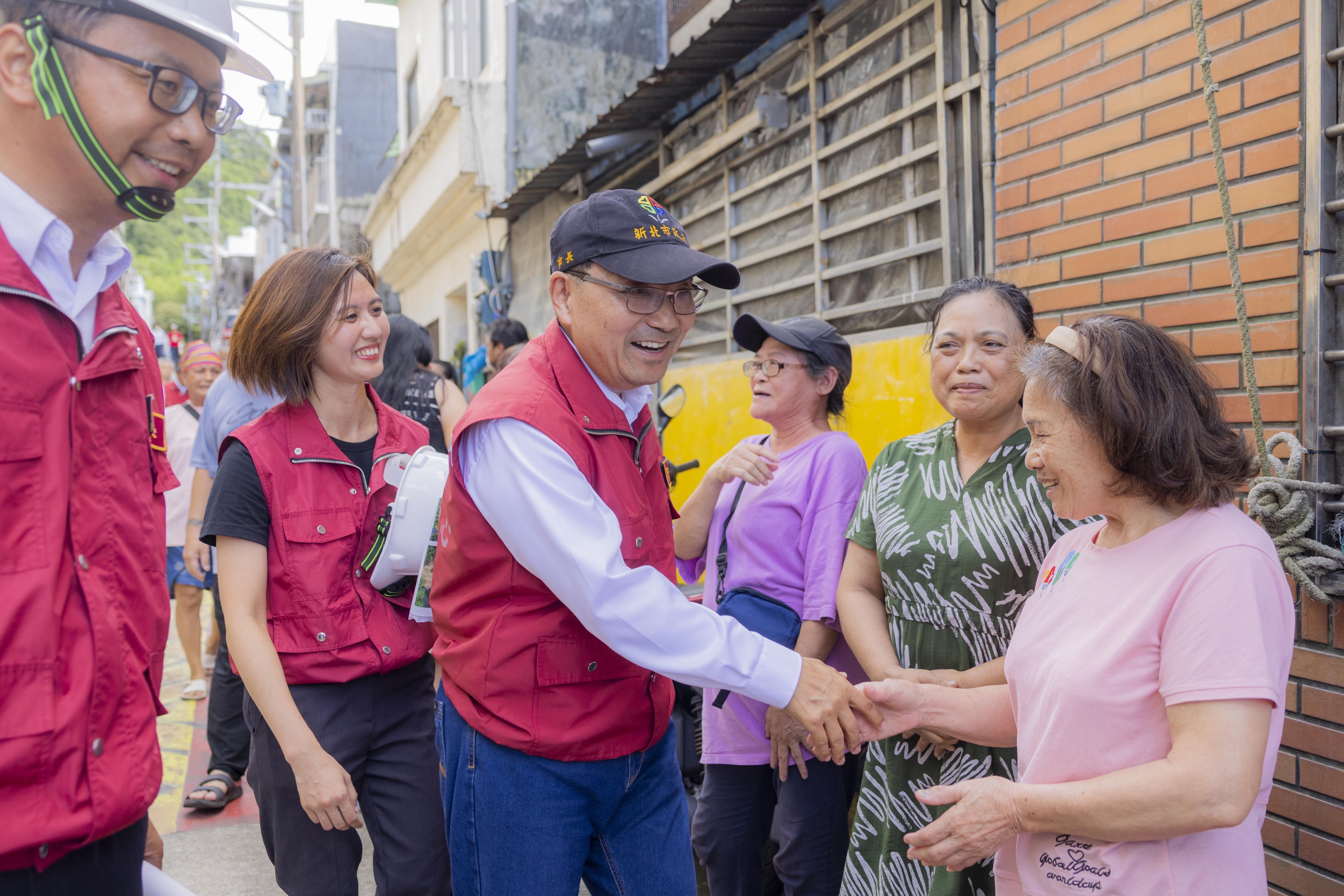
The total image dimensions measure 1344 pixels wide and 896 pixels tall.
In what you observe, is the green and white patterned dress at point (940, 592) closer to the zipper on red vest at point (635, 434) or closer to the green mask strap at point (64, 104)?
the zipper on red vest at point (635, 434)

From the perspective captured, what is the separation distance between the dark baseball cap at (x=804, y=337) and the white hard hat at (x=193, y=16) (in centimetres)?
186

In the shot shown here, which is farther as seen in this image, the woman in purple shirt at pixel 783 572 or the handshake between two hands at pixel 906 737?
the woman in purple shirt at pixel 783 572

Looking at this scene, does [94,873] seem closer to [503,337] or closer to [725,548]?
[725,548]

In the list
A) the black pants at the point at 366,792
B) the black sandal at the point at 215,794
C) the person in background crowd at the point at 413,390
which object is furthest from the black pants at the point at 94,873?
the black sandal at the point at 215,794

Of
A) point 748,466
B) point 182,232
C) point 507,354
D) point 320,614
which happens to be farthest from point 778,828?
point 182,232

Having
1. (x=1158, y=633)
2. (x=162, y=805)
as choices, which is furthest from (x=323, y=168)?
(x=1158, y=633)

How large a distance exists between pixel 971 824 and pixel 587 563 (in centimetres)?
85

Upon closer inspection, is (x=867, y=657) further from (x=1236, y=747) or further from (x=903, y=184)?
(x=903, y=184)

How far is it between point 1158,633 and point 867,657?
104 cm

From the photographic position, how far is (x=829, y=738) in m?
2.14

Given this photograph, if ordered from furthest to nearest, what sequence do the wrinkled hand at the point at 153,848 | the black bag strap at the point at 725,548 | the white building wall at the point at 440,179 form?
1. the white building wall at the point at 440,179
2. the black bag strap at the point at 725,548
3. the wrinkled hand at the point at 153,848

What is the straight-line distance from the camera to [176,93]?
1460mm

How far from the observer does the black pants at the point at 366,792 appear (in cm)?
246

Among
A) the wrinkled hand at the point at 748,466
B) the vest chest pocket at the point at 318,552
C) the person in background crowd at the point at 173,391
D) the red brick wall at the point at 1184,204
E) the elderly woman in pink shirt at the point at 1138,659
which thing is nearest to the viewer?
the elderly woman in pink shirt at the point at 1138,659
